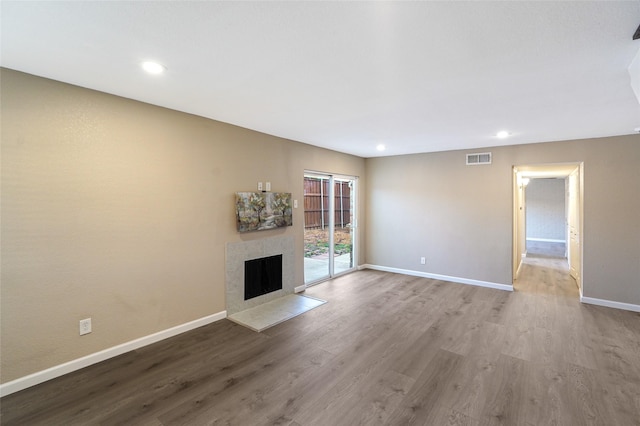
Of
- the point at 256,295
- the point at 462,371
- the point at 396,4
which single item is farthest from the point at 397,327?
the point at 396,4

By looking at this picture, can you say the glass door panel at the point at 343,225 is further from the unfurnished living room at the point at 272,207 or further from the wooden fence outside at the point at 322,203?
the unfurnished living room at the point at 272,207

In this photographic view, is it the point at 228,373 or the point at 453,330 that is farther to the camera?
the point at 453,330

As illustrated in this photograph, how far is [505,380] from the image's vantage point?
2488 millimetres

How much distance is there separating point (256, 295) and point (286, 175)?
6.36 feet

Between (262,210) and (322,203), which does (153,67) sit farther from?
(322,203)

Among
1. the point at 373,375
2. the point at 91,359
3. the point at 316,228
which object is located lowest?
the point at 373,375

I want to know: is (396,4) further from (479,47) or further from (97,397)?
(97,397)

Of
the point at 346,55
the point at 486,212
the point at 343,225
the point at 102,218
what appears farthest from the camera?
the point at 343,225

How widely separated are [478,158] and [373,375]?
4436 millimetres

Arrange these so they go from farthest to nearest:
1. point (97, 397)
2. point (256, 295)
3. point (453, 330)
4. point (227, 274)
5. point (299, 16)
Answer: point (256, 295) → point (227, 274) → point (453, 330) → point (97, 397) → point (299, 16)

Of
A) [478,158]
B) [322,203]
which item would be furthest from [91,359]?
[478,158]

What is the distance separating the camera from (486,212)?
5207 millimetres

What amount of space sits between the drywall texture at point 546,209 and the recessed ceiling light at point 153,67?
12.2 m

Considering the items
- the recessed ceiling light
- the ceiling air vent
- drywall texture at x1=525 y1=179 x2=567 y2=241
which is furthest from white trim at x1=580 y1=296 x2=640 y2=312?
drywall texture at x1=525 y1=179 x2=567 y2=241
